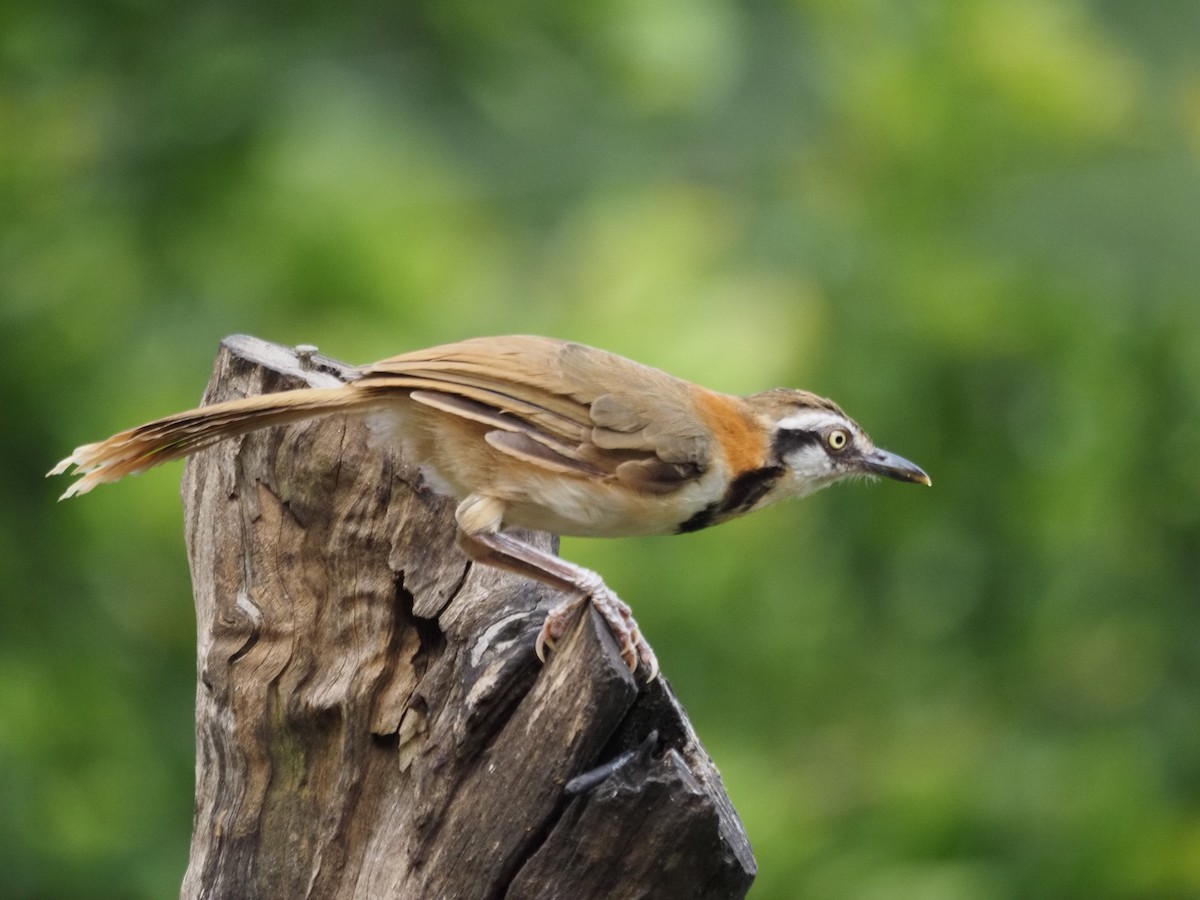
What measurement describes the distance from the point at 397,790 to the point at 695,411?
1.56 meters

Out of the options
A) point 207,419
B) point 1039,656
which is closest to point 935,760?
point 1039,656

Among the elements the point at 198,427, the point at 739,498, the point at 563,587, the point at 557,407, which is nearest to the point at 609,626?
the point at 563,587

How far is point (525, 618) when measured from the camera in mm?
4441

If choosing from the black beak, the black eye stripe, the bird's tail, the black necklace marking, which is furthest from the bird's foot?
the black beak

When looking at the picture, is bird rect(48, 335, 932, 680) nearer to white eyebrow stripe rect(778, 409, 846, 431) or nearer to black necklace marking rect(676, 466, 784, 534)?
black necklace marking rect(676, 466, 784, 534)

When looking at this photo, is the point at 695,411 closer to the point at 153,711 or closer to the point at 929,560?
the point at 929,560

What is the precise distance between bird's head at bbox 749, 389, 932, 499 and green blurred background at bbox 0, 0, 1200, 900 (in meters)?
1.18

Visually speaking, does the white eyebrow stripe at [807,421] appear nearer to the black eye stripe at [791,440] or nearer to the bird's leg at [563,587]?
the black eye stripe at [791,440]

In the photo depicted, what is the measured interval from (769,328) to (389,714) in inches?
107

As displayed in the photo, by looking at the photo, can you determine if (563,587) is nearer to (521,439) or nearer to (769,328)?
(521,439)

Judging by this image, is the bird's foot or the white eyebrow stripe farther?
the white eyebrow stripe

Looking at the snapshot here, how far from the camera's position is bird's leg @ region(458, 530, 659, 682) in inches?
161

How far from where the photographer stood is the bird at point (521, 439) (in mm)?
4594

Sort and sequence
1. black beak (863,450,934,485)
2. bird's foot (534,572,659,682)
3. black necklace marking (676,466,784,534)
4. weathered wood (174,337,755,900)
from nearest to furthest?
1. weathered wood (174,337,755,900)
2. bird's foot (534,572,659,682)
3. black necklace marking (676,466,784,534)
4. black beak (863,450,934,485)
